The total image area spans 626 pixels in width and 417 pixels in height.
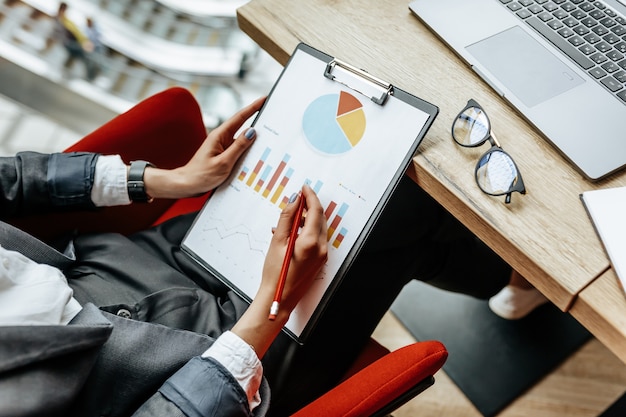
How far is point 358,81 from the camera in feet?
2.93

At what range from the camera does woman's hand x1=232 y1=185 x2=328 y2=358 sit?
0.82 metres

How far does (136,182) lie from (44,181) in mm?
148

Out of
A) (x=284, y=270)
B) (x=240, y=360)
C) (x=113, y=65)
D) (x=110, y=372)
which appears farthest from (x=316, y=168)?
(x=113, y=65)

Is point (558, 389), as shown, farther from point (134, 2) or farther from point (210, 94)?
point (134, 2)

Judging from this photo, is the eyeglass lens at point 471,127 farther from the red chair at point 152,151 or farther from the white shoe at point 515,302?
the white shoe at point 515,302

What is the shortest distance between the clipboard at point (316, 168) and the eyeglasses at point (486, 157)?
5 cm

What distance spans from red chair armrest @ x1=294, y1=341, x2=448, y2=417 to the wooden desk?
178 mm

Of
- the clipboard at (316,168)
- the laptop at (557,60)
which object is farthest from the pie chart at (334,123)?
the laptop at (557,60)

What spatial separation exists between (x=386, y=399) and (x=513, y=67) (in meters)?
0.55

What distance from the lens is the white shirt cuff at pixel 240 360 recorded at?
30.6 inches

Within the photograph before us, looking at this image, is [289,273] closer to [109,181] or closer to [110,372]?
[110,372]

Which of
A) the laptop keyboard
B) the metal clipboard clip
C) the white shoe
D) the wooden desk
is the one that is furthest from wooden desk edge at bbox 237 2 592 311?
the white shoe

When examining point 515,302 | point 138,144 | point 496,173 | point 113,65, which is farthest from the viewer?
point 113,65

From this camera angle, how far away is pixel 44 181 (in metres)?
0.97
